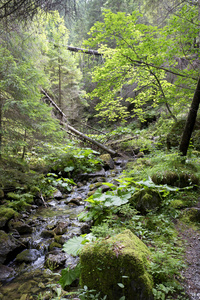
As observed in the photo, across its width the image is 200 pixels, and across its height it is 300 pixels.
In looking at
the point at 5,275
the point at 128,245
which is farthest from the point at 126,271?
the point at 5,275

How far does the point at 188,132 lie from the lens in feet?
Answer: 17.0

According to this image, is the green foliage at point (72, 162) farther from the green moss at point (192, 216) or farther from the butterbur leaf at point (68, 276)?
the butterbur leaf at point (68, 276)

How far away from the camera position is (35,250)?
3.90 metres

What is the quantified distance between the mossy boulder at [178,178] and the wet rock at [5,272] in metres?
3.93

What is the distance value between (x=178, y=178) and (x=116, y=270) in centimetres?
334

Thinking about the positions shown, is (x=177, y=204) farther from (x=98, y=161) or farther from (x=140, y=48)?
(x=98, y=161)

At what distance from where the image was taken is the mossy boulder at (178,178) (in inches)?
178

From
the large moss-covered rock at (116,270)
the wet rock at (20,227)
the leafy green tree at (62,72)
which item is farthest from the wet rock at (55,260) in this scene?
the leafy green tree at (62,72)

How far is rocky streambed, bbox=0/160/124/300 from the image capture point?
2943mm

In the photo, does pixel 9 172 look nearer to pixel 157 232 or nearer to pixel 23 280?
pixel 23 280

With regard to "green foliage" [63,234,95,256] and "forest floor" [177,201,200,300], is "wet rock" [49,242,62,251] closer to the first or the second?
"green foliage" [63,234,95,256]

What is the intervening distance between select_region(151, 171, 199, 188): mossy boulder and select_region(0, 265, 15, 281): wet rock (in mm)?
3928

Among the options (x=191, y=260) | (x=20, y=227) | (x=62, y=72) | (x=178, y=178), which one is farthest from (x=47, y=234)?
(x=62, y=72)

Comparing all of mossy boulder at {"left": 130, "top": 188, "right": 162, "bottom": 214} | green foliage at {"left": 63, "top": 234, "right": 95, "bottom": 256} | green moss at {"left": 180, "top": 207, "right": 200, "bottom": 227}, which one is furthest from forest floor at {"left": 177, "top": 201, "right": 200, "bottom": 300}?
green foliage at {"left": 63, "top": 234, "right": 95, "bottom": 256}
